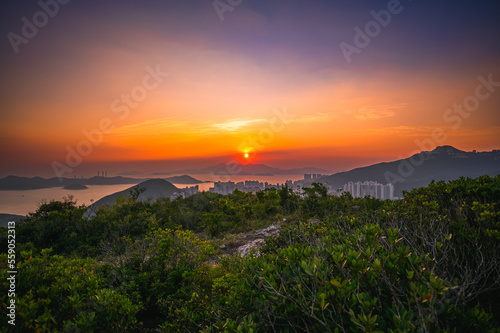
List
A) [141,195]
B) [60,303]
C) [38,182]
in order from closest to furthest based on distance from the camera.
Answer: [60,303]
[141,195]
[38,182]

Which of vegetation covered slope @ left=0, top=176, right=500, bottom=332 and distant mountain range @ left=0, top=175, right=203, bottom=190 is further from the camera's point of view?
distant mountain range @ left=0, top=175, right=203, bottom=190

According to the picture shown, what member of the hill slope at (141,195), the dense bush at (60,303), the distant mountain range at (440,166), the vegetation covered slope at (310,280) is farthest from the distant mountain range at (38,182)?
the distant mountain range at (440,166)

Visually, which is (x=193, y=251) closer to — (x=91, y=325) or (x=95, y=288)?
(x=95, y=288)

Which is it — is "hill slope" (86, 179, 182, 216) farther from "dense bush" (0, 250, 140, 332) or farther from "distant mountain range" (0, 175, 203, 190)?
"dense bush" (0, 250, 140, 332)

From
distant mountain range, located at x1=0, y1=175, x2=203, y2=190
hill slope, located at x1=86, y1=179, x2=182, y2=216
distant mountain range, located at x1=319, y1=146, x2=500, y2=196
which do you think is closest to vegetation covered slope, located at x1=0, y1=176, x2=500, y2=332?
hill slope, located at x1=86, y1=179, x2=182, y2=216

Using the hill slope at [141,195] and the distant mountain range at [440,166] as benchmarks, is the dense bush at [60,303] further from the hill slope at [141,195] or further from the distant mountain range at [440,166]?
the distant mountain range at [440,166]

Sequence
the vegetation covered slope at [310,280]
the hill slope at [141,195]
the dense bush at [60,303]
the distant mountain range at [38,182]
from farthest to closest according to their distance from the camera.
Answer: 1. the distant mountain range at [38,182]
2. the hill slope at [141,195]
3. the dense bush at [60,303]
4. the vegetation covered slope at [310,280]

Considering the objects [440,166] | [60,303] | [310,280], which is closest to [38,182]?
[60,303]

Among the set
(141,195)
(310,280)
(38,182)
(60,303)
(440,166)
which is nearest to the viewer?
(310,280)

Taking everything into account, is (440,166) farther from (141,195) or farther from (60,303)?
(60,303)
